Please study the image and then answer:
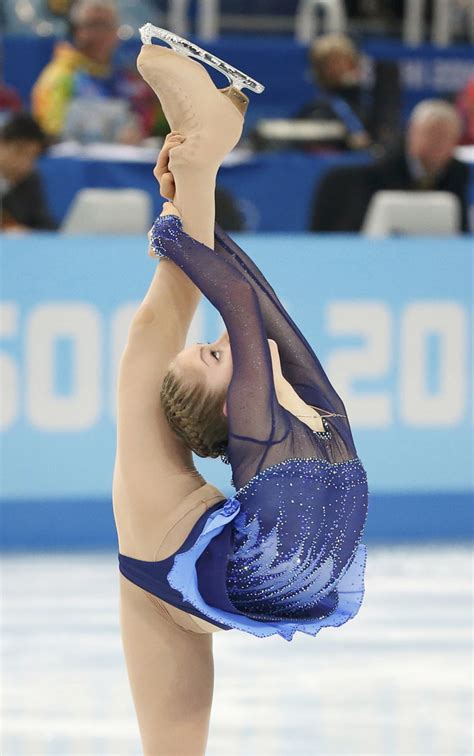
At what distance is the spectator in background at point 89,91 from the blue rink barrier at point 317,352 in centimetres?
213

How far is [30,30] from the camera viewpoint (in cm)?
906

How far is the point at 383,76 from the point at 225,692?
5212 millimetres

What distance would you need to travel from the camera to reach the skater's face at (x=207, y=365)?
2.55 m

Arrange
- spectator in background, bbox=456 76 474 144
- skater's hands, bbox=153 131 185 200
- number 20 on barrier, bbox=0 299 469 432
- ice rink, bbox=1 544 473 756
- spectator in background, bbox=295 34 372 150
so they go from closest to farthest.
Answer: skater's hands, bbox=153 131 185 200, ice rink, bbox=1 544 473 756, number 20 on barrier, bbox=0 299 469 432, spectator in background, bbox=295 34 372 150, spectator in background, bbox=456 76 474 144

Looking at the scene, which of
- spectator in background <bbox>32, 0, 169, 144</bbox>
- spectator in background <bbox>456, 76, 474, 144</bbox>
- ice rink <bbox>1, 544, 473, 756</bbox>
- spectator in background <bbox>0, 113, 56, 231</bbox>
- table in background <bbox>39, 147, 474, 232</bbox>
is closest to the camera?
ice rink <bbox>1, 544, 473, 756</bbox>

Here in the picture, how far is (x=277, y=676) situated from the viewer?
3943 mm

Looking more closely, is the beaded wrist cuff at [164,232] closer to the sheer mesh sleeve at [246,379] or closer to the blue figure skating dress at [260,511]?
the blue figure skating dress at [260,511]

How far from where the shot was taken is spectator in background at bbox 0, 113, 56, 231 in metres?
6.04

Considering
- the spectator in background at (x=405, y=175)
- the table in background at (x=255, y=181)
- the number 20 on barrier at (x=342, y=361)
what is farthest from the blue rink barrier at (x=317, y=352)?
the table in background at (x=255, y=181)

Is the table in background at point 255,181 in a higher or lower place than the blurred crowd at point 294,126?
lower

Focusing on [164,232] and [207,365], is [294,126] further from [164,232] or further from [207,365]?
[207,365]

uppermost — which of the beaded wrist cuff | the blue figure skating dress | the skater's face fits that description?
the beaded wrist cuff

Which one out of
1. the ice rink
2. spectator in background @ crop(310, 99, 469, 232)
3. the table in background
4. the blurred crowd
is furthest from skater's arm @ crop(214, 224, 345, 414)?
the table in background

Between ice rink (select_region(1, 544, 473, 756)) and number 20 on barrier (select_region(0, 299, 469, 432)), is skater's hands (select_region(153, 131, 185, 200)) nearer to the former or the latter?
ice rink (select_region(1, 544, 473, 756))
